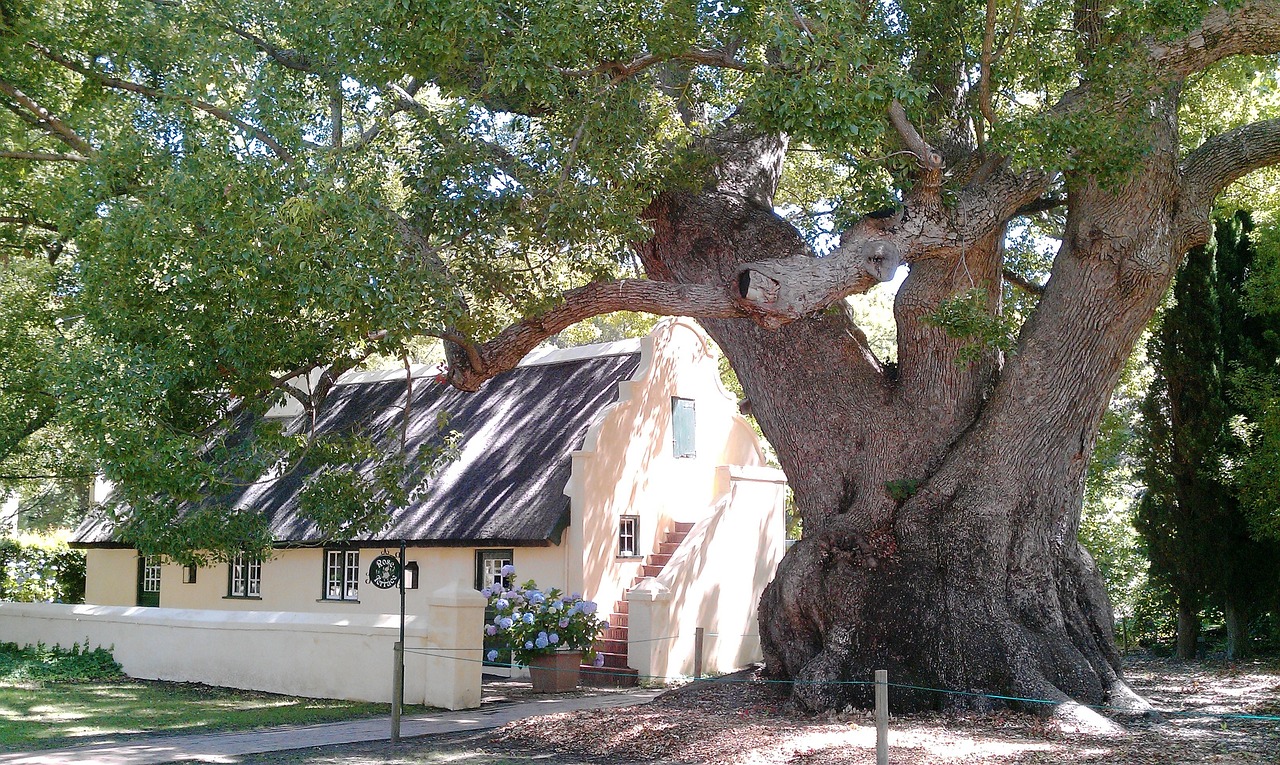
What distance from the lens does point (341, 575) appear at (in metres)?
23.4

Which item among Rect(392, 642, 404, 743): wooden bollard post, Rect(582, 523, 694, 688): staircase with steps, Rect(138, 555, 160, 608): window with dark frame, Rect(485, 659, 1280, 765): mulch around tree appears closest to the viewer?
Rect(485, 659, 1280, 765): mulch around tree

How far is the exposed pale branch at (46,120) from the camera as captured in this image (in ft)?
56.6

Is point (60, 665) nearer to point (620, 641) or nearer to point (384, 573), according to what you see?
point (384, 573)

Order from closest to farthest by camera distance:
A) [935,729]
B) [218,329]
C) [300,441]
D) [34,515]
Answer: [935,729], [218,329], [300,441], [34,515]

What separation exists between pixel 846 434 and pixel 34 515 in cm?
5060

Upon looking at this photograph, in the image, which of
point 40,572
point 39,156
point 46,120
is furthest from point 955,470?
point 40,572

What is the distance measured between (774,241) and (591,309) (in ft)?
9.24

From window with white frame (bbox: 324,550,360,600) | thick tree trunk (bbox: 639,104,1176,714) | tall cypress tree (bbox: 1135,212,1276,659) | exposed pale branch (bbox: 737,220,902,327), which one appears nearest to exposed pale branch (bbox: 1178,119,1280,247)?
thick tree trunk (bbox: 639,104,1176,714)

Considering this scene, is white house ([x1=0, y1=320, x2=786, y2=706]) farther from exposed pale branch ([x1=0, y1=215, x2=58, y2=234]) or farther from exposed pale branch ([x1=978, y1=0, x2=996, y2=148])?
exposed pale branch ([x1=978, y1=0, x2=996, y2=148])

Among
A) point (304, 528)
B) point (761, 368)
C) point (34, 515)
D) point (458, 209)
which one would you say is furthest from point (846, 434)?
A: point (34, 515)

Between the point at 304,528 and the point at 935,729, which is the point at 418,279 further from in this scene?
the point at 304,528

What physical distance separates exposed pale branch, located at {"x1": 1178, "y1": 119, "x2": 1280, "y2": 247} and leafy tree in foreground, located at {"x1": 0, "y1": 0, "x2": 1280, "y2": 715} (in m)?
0.04

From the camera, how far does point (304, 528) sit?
75.7 feet

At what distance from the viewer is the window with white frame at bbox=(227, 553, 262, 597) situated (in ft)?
81.5
